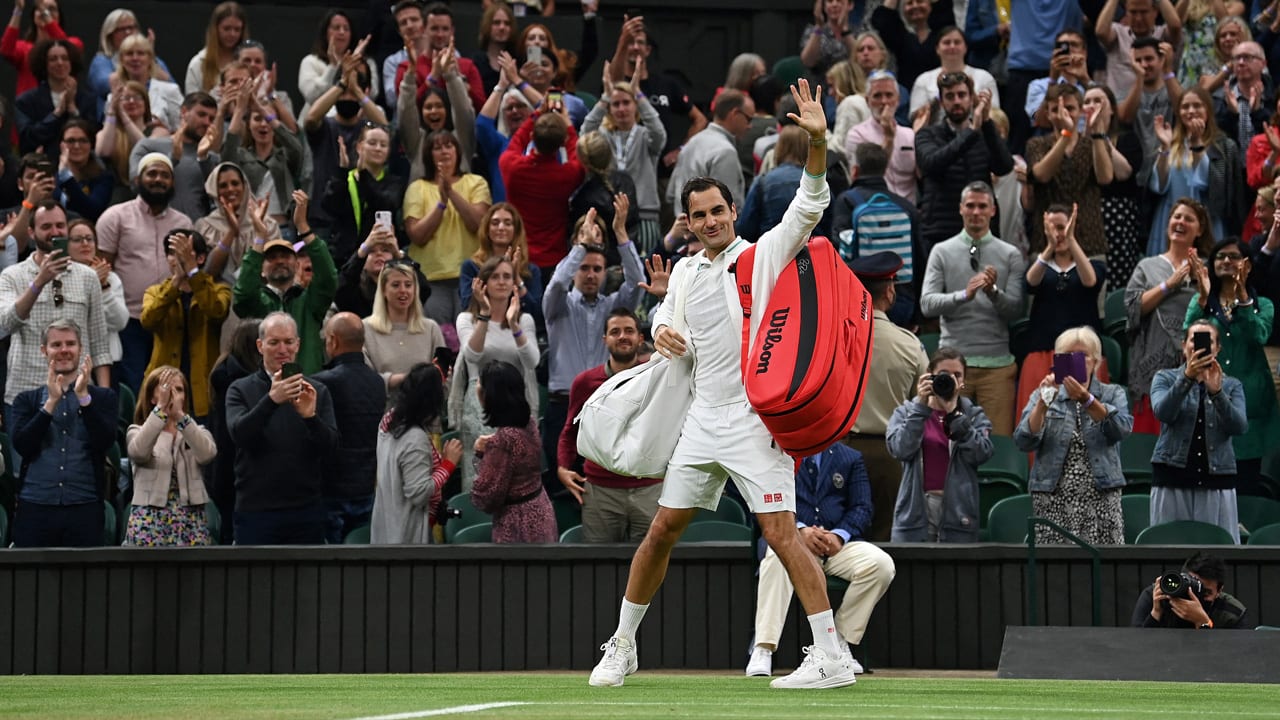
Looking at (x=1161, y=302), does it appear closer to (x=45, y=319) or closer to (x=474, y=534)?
(x=474, y=534)

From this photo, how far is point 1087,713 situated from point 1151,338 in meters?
6.71

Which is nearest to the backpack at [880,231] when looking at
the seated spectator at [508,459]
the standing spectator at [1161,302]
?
the standing spectator at [1161,302]

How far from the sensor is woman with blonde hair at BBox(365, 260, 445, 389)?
12445mm

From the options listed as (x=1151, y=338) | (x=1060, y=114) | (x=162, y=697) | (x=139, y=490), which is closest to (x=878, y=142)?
(x=1060, y=114)

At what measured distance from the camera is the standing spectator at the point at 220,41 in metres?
16.0

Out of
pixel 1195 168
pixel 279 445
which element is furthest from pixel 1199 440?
pixel 279 445

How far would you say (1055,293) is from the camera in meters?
13.0

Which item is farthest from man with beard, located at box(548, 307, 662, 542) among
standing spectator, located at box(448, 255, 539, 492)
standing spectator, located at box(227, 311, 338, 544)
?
standing spectator, located at box(227, 311, 338, 544)

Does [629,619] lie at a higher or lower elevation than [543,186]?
lower

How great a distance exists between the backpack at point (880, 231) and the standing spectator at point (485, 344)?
8.28 feet

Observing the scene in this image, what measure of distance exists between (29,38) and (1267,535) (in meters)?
11.8

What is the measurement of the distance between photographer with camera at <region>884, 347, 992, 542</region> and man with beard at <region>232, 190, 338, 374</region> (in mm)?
4149

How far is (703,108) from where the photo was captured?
1964cm

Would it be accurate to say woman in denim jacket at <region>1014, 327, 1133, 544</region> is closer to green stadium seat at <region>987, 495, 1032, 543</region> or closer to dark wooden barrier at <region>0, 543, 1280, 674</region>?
green stadium seat at <region>987, 495, 1032, 543</region>
